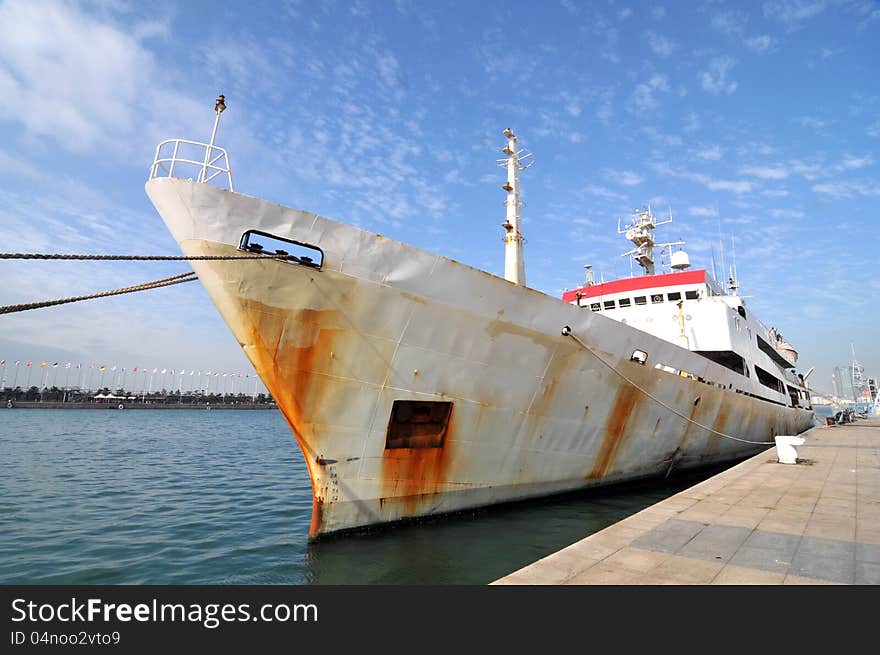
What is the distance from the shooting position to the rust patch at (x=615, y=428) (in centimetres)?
929

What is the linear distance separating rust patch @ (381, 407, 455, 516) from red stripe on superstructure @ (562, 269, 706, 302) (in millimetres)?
8380

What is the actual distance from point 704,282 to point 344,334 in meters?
12.7

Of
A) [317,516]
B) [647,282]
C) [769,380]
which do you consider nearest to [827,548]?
[317,516]

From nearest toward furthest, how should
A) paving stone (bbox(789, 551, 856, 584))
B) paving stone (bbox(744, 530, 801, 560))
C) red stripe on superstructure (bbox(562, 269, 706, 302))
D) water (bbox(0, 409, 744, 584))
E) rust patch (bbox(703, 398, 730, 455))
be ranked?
paving stone (bbox(789, 551, 856, 584)), paving stone (bbox(744, 530, 801, 560)), water (bbox(0, 409, 744, 584)), rust patch (bbox(703, 398, 730, 455)), red stripe on superstructure (bbox(562, 269, 706, 302))

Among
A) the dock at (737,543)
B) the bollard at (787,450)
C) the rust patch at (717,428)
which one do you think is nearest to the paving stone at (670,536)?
the dock at (737,543)

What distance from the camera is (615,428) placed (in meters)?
9.44

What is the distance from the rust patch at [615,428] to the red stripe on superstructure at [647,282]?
4810 millimetres

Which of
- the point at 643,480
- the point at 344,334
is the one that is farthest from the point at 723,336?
the point at 344,334

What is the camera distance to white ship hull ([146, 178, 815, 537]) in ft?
19.9

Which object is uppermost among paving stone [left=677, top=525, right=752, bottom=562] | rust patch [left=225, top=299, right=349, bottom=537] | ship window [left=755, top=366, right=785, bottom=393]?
ship window [left=755, top=366, right=785, bottom=393]

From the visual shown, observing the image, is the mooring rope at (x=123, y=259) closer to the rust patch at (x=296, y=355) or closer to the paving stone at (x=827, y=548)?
the rust patch at (x=296, y=355)

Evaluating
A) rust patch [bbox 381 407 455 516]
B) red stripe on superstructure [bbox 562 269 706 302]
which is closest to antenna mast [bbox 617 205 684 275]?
red stripe on superstructure [bbox 562 269 706 302]

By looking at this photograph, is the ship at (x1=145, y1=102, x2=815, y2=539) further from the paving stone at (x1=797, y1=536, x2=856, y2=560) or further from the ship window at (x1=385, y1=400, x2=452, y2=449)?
the paving stone at (x1=797, y1=536, x2=856, y2=560)
